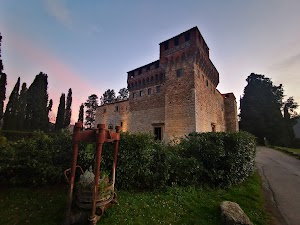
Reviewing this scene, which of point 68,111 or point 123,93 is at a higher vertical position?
point 123,93

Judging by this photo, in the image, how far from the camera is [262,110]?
3198 cm

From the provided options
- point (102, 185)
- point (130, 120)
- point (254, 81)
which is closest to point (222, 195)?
point (102, 185)

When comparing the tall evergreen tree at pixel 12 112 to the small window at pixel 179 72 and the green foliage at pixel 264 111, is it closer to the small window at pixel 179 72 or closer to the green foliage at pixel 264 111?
the small window at pixel 179 72

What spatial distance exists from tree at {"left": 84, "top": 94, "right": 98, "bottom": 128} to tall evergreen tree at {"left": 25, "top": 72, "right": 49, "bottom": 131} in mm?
21853

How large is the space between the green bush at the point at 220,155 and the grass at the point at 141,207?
1.08 metres

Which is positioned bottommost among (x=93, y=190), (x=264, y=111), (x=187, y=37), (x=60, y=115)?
(x=93, y=190)

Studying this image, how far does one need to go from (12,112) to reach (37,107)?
158 inches

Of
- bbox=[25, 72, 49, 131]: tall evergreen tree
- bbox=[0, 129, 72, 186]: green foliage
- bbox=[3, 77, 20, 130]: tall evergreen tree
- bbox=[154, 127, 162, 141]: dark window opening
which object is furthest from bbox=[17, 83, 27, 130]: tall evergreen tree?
bbox=[0, 129, 72, 186]: green foliage

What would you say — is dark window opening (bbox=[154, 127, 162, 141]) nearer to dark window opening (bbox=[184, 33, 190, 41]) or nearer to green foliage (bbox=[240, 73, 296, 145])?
dark window opening (bbox=[184, 33, 190, 41])

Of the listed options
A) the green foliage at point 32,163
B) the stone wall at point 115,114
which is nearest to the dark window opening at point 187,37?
the stone wall at point 115,114

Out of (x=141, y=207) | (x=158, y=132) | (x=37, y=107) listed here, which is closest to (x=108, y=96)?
(x=37, y=107)

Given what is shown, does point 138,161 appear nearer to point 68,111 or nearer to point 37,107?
point 37,107

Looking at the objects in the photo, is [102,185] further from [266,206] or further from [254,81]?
[254,81]

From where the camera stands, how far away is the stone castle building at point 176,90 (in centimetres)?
1769
